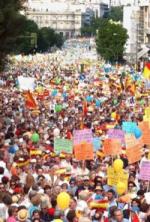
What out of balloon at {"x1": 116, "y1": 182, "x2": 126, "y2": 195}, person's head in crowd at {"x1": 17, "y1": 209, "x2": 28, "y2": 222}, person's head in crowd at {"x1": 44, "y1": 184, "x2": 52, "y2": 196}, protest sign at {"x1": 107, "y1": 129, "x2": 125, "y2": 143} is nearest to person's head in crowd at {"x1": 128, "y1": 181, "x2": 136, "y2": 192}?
balloon at {"x1": 116, "y1": 182, "x2": 126, "y2": 195}

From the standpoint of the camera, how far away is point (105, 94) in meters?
38.4

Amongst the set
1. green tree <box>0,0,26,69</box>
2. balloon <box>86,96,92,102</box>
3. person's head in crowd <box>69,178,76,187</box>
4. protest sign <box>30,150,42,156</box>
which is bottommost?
balloon <box>86,96,92,102</box>

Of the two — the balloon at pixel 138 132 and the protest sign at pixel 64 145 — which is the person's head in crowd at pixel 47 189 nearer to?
the protest sign at pixel 64 145

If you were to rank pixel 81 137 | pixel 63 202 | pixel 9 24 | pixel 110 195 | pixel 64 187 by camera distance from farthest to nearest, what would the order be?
pixel 9 24, pixel 81 137, pixel 64 187, pixel 110 195, pixel 63 202

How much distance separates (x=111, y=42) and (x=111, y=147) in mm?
86950

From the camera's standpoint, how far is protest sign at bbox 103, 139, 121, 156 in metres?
16.9

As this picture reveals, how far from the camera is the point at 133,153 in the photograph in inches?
618

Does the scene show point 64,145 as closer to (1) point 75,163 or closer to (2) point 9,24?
(1) point 75,163

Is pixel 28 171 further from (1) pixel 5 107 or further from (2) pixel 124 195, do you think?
(1) pixel 5 107

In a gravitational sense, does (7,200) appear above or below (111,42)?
above

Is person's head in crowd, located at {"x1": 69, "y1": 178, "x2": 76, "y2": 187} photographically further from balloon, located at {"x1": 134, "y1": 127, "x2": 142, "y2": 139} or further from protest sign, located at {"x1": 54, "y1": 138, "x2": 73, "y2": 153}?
balloon, located at {"x1": 134, "y1": 127, "x2": 142, "y2": 139}

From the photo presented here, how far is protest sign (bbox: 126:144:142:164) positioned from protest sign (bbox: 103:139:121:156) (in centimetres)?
102

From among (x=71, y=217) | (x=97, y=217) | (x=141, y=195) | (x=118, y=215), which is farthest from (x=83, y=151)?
(x=118, y=215)

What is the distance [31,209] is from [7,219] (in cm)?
68
